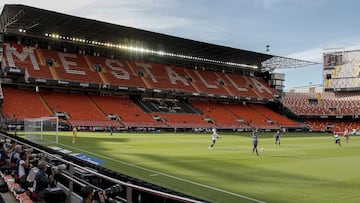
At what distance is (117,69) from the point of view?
71.9 m

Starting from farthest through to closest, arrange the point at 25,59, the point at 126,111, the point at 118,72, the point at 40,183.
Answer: the point at 118,72, the point at 126,111, the point at 25,59, the point at 40,183

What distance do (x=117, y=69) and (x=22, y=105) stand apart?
21260mm

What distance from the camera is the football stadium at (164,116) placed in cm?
1385

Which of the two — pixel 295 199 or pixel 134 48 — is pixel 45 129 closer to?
pixel 295 199

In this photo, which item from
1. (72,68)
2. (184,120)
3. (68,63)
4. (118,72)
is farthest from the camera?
(118,72)

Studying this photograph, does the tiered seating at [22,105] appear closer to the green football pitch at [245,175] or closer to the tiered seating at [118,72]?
the tiered seating at [118,72]

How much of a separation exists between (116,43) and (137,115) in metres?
17.4

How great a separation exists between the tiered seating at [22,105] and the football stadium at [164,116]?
0.27 m

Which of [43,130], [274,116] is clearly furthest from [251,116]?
[43,130]

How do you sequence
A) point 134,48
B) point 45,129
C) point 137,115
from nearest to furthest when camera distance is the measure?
1. point 45,129
2. point 137,115
3. point 134,48

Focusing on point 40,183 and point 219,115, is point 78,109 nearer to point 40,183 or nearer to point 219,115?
point 219,115

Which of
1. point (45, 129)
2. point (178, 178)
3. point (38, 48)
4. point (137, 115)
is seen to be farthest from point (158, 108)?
point (178, 178)

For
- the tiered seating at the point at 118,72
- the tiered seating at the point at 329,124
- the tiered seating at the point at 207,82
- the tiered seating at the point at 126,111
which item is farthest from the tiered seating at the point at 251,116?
the tiered seating at the point at 118,72

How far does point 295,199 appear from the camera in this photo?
12672mm
